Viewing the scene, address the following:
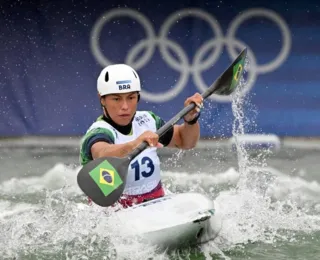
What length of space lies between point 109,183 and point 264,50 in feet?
16.0

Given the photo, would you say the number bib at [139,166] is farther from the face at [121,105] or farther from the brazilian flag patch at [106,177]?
the brazilian flag patch at [106,177]

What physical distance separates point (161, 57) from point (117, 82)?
443 centimetres

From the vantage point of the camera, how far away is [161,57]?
938 centimetres

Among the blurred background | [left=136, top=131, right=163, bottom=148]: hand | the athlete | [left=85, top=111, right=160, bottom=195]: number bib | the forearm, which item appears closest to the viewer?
[left=136, top=131, right=163, bottom=148]: hand

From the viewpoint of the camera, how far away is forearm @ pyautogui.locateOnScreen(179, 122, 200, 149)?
212 inches

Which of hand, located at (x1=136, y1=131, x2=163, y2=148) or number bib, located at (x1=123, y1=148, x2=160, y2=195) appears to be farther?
number bib, located at (x1=123, y1=148, x2=160, y2=195)

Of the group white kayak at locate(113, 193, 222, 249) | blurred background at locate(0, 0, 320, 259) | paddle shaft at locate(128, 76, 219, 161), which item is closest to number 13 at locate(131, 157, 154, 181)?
white kayak at locate(113, 193, 222, 249)

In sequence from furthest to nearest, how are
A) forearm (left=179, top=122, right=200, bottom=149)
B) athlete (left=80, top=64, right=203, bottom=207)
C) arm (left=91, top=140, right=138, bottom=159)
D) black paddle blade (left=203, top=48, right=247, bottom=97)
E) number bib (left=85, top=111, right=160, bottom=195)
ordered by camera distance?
black paddle blade (left=203, top=48, right=247, bottom=97) → forearm (left=179, top=122, right=200, bottom=149) → number bib (left=85, top=111, right=160, bottom=195) → athlete (left=80, top=64, right=203, bottom=207) → arm (left=91, top=140, right=138, bottom=159)

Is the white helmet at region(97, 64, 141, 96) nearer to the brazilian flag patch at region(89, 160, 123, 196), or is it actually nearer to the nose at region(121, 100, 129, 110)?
the nose at region(121, 100, 129, 110)

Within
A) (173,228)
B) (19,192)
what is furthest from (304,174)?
(173,228)

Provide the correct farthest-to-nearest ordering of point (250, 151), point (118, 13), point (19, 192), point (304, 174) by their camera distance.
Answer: point (118, 13) → point (250, 151) → point (304, 174) → point (19, 192)

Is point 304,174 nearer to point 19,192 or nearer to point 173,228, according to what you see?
point 19,192

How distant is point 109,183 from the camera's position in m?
4.76

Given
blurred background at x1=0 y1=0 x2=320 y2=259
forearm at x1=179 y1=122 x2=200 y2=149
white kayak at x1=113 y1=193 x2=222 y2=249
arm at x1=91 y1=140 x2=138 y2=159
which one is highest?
blurred background at x1=0 y1=0 x2=320 y2=259
